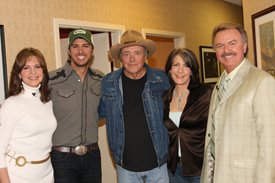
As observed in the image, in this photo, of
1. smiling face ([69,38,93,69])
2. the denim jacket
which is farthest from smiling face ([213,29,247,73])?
smiling face ([69,38,93,69])

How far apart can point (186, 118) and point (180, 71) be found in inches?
14.0

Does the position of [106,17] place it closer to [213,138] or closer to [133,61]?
[133,61]

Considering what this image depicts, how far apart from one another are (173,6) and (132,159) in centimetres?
310

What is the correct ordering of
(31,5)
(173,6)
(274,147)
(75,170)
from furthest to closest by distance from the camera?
1. (173,6)
2. (31,5)
3. (75,170)
4. (274,147)

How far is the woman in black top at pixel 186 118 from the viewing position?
232 centimetres

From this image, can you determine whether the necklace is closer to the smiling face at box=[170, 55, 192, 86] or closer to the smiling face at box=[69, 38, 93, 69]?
the smiling face at box=[170, 55, 192, 86]

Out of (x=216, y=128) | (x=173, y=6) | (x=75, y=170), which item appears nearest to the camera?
(x=216, y=128)

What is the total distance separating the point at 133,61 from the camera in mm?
2605

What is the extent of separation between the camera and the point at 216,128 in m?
1.87

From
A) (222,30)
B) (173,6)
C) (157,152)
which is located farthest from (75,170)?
(173,6)

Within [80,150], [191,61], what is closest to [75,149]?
[80,150]

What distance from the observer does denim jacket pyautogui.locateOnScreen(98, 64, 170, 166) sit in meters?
2.50

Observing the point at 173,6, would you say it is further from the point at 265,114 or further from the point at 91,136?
the point at 265,114

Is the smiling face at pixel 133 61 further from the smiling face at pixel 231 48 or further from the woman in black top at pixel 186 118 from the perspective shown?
the smiling face at pixel 231 48
